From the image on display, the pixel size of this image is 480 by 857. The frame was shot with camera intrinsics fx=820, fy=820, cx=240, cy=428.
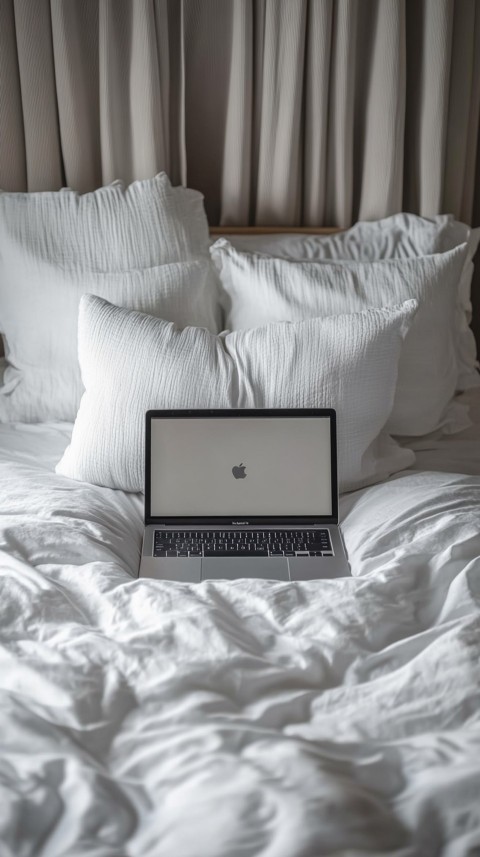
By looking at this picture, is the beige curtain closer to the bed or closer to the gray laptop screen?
the gray laptop screen

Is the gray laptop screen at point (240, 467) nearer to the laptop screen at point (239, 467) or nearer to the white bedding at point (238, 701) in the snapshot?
the laptop screen at point (239, 467)

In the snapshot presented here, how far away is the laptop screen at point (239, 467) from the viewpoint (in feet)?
4.64

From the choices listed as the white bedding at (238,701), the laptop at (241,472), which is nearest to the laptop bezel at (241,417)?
the laptop at (241,472)

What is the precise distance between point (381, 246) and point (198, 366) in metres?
0.68

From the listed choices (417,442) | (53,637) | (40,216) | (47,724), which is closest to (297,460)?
(417,442)

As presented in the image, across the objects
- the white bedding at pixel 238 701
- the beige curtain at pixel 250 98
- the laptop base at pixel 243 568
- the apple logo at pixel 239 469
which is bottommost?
the laptop base at pixel 243 568

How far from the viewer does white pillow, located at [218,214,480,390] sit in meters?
1.90

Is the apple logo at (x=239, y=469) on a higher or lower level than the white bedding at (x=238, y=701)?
higher

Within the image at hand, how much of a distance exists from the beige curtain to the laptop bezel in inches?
32.3

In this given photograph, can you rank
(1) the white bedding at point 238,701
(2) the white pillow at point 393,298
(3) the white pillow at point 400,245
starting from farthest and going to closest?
(3) the white pillow at point 400,245
(2) the white pillow at point 393,298
(1) the white bedding at point 238,701

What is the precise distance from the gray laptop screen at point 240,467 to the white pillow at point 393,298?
0.34 meters

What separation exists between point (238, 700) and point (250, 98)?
1556 mm

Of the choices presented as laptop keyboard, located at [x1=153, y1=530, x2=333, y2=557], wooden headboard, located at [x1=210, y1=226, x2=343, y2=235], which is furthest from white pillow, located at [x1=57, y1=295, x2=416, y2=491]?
wooden headboard, located at [x1=210, y1=226, x2=343, y2=235]

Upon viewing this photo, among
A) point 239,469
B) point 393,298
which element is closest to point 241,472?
point 239,469
